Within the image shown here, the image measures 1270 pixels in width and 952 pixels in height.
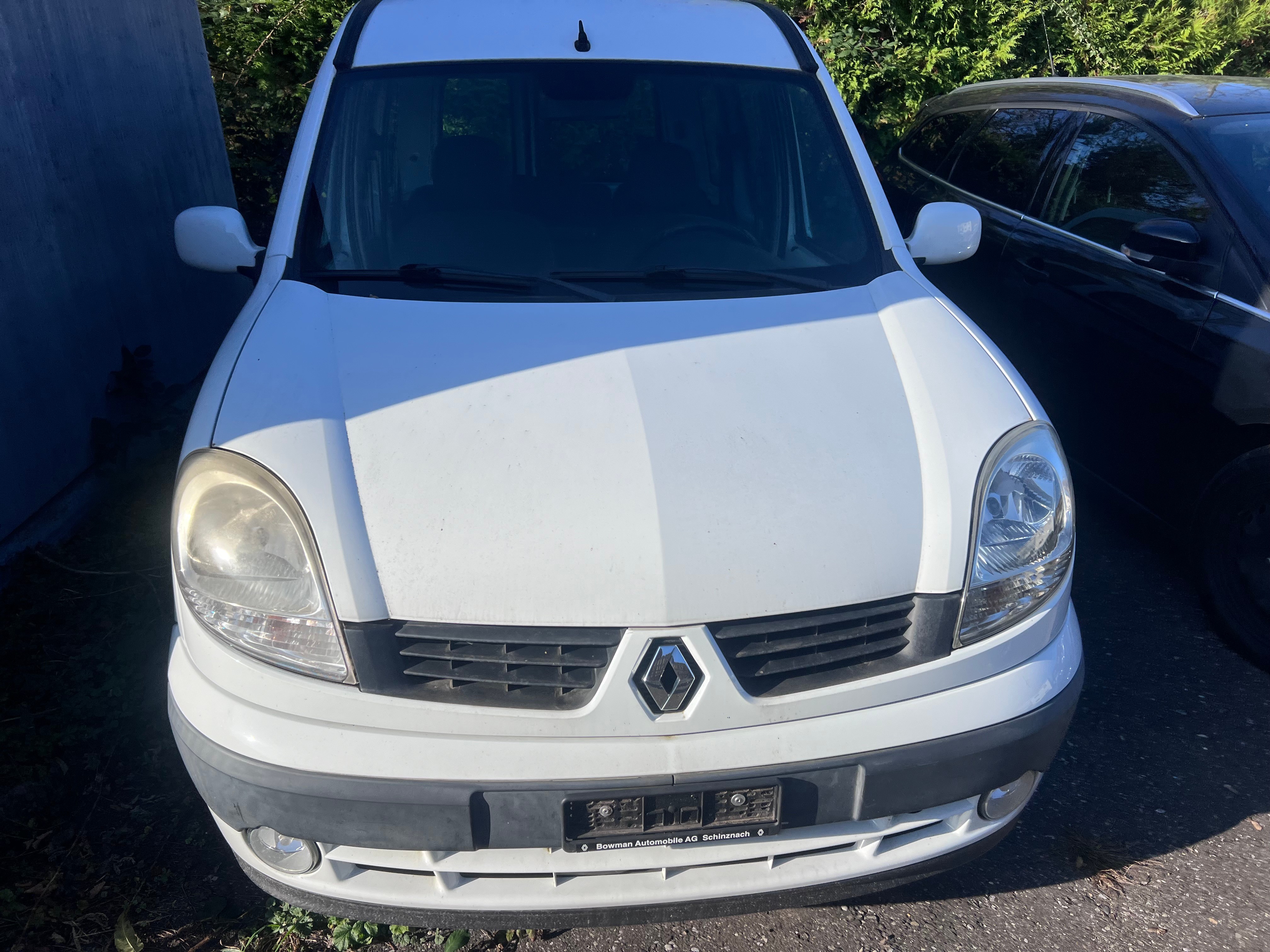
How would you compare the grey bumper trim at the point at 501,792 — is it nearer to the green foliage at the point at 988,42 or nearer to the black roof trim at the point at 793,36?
the black roof trim at the point at 793,36

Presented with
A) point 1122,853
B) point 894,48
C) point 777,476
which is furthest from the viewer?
point 894,48

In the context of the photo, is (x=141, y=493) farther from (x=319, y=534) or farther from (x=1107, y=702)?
(x=1107, y=702)

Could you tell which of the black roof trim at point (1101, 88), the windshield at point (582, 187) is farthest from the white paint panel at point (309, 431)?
the black roof trim at point (1101, 88)

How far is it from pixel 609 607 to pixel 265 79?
6.86 meters

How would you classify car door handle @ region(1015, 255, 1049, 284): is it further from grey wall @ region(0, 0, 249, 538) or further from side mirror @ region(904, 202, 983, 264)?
grey wall @ region(0, 0, 249, 538)

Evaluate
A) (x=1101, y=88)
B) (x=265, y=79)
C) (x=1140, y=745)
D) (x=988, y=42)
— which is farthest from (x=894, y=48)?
(x=1140, y=745)

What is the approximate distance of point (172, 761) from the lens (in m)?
2.70

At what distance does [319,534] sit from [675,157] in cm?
168

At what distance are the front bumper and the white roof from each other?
2060 mm

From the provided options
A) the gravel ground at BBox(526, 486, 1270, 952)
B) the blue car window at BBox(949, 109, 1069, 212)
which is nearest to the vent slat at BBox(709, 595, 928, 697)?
the gravel ground at BBox(526, 486, 1270, 952)

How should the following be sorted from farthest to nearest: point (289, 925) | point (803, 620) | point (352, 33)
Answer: point (352, 33), point (289, 925), point (803, 620)

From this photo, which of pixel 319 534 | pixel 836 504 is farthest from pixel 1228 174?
pixel 319 534

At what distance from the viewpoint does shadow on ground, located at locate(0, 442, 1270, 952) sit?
2.31m

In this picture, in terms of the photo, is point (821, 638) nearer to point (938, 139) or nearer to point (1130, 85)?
point (1130, 85)
